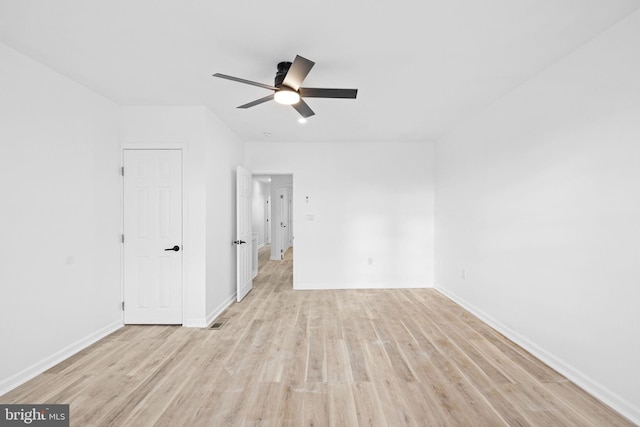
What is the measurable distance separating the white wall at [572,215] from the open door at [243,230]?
333 cm

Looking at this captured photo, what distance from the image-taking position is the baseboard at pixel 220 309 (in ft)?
11.4

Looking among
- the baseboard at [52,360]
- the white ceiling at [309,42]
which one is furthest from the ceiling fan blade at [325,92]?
the baseboard at [52,360]

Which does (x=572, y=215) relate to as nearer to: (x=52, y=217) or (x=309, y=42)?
(x=309, y=42)

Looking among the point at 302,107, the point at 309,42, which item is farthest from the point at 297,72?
the point at 302,107

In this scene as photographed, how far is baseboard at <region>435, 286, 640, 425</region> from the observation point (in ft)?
6.14

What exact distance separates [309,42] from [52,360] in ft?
11.3

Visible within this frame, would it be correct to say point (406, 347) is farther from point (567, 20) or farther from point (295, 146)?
point (295, 146)

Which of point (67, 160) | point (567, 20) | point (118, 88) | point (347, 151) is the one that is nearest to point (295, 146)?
point (347, 151)

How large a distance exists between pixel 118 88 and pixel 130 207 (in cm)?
131

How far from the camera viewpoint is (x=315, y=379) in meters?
2.29

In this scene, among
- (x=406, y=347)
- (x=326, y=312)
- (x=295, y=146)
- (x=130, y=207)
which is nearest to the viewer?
(x=406, y=347)

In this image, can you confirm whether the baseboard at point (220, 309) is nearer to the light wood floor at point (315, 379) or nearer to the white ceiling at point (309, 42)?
the light wood floor at point (315, 379)

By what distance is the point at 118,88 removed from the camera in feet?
9.48

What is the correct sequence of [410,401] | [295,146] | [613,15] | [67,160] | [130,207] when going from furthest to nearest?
[295,146], [130,207], [67,160], [410,401], [613,15]
